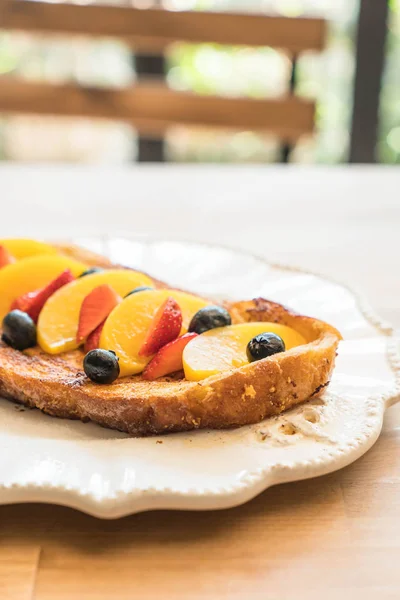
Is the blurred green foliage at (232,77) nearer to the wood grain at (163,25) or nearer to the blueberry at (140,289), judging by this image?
the wood grain at (163,25)

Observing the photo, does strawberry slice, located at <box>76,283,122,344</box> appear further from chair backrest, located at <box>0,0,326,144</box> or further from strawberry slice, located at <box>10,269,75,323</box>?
chair backrest, located at <box>0,0,326,144</box>

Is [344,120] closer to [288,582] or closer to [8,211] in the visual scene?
[8,211]

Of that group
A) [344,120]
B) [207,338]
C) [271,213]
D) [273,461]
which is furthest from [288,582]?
[344,120]

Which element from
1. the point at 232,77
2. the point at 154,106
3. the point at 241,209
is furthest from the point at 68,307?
the point at 232,77

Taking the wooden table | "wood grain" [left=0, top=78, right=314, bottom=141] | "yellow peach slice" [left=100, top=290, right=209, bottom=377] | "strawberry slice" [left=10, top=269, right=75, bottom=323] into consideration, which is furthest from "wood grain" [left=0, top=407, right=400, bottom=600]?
"wood grain" [left=0, top=78, right=314, bottom=141]

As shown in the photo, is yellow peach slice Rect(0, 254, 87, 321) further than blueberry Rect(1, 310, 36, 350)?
Yes

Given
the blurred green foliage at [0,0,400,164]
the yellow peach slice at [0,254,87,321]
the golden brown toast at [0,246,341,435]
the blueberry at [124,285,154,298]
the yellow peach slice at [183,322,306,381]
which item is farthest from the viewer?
the blurred green foliage at [0,0,400,164]

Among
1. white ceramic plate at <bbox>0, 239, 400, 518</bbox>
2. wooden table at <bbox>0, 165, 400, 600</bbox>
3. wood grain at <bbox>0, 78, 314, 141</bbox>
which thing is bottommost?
wooden table at <bbox>0, 165, 400, 600</bbox>

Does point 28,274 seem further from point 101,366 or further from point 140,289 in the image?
point 101,366
